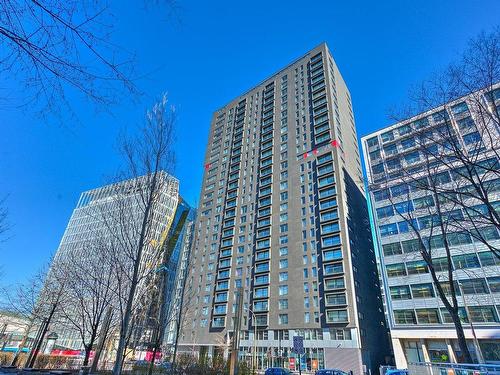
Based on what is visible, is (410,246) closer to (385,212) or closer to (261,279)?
(385,212)

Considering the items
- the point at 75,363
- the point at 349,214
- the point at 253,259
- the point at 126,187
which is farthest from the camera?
the point at 253,259

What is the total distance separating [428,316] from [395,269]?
23.0 ft

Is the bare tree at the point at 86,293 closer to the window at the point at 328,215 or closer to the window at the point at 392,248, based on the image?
the window at the point at 392,248

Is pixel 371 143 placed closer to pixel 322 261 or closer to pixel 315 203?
pixel 315 203

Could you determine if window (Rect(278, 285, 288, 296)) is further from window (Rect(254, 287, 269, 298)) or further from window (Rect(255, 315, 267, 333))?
window (Rect(255, 315, 267, 333))

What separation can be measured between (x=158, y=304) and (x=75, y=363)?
47.1 feet

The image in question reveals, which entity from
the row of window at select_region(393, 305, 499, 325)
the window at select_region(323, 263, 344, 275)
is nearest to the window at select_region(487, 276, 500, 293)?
the row of window at select_region(393, 305, 499, 325)

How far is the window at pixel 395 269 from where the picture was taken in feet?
134

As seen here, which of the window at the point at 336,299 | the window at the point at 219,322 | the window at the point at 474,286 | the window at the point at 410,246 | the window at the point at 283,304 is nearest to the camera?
the window at the point at 474,286

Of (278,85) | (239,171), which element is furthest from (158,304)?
(278,85)

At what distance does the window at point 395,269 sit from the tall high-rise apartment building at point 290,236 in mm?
5997

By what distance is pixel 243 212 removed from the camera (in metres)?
67.3

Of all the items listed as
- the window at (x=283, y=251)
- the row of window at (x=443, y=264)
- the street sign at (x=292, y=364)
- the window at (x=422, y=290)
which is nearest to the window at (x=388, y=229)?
the row of window at (x=443, y=264)

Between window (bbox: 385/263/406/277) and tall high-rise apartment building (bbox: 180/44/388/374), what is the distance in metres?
6.00
